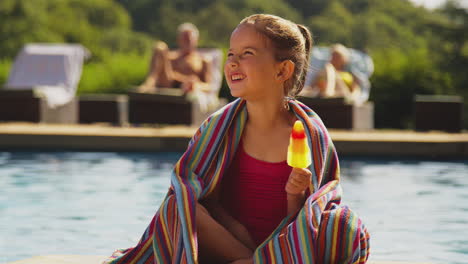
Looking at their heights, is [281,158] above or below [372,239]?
above

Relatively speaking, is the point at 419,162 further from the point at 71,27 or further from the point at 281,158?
the point at 71,27

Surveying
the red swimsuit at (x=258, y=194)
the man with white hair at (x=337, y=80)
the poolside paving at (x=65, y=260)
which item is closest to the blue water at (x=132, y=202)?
the poolside paving at (x=65, y=260)

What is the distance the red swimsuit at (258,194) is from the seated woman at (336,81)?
7.64m

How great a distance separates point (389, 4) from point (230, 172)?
43.9m

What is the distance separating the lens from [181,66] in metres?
11.4

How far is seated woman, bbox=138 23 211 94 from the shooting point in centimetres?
1124

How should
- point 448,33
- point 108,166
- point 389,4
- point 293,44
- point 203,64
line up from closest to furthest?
point 293,44, point 108,166, point 203,64, point 448,33, point 389,4

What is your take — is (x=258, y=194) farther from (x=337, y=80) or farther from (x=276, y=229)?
(x=337, y=80)

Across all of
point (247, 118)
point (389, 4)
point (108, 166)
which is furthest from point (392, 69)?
point (389, 4)

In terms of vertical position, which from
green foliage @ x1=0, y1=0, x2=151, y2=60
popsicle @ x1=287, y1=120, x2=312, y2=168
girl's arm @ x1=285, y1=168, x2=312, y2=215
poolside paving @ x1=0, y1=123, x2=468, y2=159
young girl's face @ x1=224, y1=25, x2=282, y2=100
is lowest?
green foliage @ x1=0, y1=0, x2=151, y2=60

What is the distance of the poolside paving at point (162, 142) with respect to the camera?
348 inches

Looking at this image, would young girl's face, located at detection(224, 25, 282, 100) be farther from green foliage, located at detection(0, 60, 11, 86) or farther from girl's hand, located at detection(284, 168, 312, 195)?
green foliage, located at detection(0, 60, 11, 86)

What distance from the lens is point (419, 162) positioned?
28.4ft

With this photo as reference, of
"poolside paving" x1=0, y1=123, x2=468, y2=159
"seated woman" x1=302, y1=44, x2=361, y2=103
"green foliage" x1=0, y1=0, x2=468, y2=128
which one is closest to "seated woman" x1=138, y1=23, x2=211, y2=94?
"seated woman" x1=302, y1=44, x2=361, y2=103
